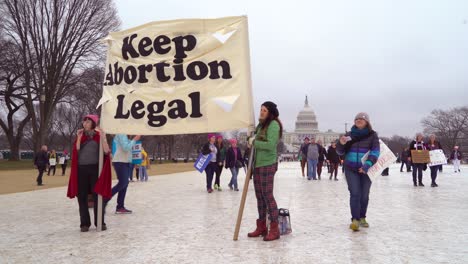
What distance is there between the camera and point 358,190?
6.59 metres

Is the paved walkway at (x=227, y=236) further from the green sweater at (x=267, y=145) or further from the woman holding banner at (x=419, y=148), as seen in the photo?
the woman holding banner at (x=419, y=148)

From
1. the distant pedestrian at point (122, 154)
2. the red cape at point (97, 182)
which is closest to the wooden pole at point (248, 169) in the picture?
the red cape at point (97, 182)

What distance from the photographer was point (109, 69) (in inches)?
279

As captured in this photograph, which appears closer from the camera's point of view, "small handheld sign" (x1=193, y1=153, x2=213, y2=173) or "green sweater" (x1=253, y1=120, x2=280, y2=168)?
"green sweater" (x1=253, y1=120, x2=280, y2=168)

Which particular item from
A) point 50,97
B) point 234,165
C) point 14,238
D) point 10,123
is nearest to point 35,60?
point 50,97

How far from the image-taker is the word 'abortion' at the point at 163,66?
634cm

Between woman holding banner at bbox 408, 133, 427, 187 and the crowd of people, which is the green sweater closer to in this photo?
the crowd of people

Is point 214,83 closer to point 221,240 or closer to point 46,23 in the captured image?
point 221,240

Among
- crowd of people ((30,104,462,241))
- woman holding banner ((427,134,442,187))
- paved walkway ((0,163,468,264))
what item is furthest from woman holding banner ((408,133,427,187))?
crowd of people ((30,104,462,241))

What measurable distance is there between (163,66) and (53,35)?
27576 mm

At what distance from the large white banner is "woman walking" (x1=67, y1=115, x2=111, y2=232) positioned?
0.27m

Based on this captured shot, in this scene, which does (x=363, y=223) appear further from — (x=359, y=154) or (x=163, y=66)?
(x=163, y=66)

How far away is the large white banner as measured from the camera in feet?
20.3

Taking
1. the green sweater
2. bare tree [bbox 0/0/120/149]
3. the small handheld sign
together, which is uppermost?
bare tree [bbox 0/0/120/149]
